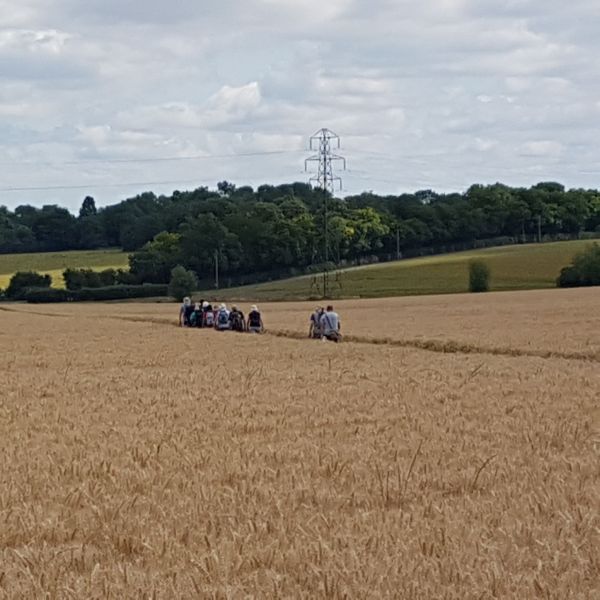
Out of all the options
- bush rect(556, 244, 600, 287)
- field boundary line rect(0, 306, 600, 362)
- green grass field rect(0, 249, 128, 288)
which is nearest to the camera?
field boundary line rect(0, 306, 600, 362)

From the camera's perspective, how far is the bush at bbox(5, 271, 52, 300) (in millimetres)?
124812

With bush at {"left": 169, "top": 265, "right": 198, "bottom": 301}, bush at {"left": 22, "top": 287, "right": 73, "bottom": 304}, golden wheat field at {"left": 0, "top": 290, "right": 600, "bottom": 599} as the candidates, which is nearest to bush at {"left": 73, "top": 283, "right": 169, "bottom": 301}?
bush at {"left": 22, "top": 287, "right": 73, "bottom": 304}

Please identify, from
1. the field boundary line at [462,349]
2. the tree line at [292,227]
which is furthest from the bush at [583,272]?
the field boundary line at [462,349]

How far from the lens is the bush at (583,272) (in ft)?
348

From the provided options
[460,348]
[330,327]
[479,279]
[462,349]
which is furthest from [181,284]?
[462,349]

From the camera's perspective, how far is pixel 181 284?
112 metres

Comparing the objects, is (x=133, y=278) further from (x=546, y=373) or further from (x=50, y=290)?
(x=546, y=373)

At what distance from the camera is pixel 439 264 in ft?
426

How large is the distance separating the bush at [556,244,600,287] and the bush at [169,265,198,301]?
35.7m

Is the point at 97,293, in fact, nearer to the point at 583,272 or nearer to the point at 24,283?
the point at 24,283

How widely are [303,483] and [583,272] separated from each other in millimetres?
99120

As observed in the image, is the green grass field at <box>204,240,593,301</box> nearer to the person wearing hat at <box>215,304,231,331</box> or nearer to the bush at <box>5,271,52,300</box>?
the bush at <box>5,271,52,300</box>

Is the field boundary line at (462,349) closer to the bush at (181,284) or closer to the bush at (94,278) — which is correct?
the bush at (181,284)

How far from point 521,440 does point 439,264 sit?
116 meters
